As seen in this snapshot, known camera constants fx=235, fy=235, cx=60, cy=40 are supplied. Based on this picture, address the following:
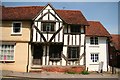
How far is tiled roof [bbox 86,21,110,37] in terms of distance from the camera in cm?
2872

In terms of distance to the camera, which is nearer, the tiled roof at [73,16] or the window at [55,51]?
the window at [55,51]

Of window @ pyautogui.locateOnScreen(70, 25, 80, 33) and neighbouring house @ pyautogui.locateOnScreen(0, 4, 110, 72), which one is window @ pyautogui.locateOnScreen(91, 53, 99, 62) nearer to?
neighbouring house @ pyautogui.locateOnScreen(0, 4, 110, 72)

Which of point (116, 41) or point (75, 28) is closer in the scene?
point (75, 28)

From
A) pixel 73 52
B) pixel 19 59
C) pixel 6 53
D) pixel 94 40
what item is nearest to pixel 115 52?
pixel 94 40

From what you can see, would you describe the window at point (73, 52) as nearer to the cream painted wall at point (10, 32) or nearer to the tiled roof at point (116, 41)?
the cream painted wall at point (10, 32)

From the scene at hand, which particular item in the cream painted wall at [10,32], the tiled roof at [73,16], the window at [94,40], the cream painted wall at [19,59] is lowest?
the cream painted wall at [19,59]

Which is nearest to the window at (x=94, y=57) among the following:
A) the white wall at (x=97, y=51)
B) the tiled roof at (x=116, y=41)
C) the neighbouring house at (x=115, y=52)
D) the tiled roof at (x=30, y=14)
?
the white wall at (x=97, y=51)

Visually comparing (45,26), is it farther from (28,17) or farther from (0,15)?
(0,15)

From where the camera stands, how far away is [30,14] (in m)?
26.8

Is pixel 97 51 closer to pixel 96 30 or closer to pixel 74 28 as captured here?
pixel 96 30

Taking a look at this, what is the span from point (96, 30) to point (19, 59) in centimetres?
1034

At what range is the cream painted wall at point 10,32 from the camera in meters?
26.2

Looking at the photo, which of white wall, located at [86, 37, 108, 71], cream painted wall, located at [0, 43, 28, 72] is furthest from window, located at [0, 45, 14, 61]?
white wall, located at [86, 37, 108, 71]

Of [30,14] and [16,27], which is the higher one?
[30,14]
